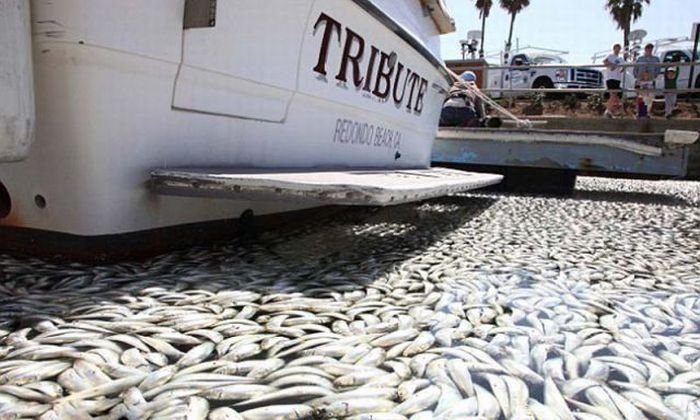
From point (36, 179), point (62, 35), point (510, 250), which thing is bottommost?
point (510, 250)

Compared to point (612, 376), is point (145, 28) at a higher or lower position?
higher

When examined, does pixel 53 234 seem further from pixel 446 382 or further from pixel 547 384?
pixel 547 384

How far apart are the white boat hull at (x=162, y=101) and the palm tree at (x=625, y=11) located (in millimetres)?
30110

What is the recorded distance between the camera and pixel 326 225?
3.63 metres

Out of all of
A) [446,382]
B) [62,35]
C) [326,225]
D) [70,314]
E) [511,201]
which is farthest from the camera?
[511,201]

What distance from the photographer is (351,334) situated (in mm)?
1592

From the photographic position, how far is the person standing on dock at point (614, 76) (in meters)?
10.2

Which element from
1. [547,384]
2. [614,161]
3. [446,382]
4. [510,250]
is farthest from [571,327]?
[614,161]

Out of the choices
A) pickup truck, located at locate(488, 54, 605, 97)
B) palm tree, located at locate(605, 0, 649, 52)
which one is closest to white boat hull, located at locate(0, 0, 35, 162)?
pickup truck, located at locate(488, 54, 605, 97)

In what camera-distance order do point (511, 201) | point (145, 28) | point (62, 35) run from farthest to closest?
point (511, 201)
point (145, 28)
point (62, 35)

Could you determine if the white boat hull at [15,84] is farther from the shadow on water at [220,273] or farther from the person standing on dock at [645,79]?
the person standing on dock at [645,79]

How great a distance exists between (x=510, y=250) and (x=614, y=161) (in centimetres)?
388

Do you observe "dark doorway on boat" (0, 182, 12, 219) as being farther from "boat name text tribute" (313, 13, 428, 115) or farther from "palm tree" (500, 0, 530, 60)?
"palm tree" (500, 0, 530, 60)

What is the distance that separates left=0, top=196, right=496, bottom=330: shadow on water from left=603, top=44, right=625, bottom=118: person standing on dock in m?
8.41
